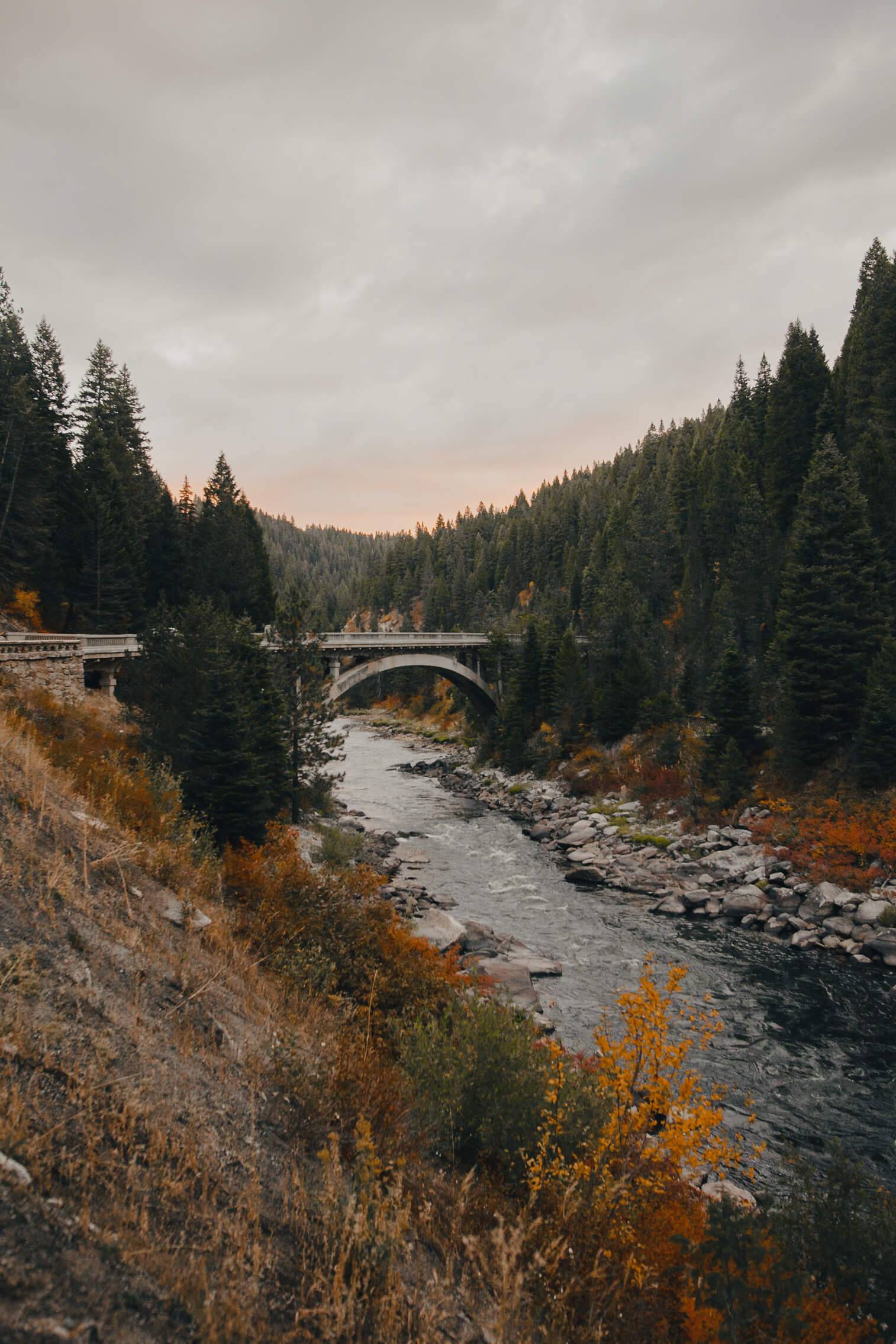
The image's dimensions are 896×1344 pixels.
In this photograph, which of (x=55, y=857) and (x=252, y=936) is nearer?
(x=55, y=857)

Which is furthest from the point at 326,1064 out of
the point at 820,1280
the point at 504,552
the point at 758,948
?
the point at 504,552

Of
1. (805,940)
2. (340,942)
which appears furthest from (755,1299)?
(805,940)

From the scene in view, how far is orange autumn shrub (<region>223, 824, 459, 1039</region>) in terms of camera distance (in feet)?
32.4

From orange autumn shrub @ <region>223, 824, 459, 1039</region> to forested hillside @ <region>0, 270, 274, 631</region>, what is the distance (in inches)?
861

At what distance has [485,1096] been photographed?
6965 mm

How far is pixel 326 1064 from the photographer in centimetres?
659

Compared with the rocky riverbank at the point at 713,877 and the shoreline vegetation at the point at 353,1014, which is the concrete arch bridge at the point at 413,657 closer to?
the shoreline vegetation at the point at 353,1014

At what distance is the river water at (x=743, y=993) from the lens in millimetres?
12109

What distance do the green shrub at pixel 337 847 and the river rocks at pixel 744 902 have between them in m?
14.1

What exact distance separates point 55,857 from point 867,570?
3398 centimetres

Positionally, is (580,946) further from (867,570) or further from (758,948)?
(867,570)

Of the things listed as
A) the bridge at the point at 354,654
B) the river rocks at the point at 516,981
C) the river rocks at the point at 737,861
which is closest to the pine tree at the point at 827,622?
the river rocks at the point at 737,861

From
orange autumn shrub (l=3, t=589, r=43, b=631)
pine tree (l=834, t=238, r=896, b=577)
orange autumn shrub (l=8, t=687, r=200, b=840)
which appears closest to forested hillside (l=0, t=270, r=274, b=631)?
orange autumn shrub (l=3, t=589, r=43, b=631)

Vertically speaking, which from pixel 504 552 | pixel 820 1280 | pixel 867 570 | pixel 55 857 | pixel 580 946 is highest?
pixel 504 552
